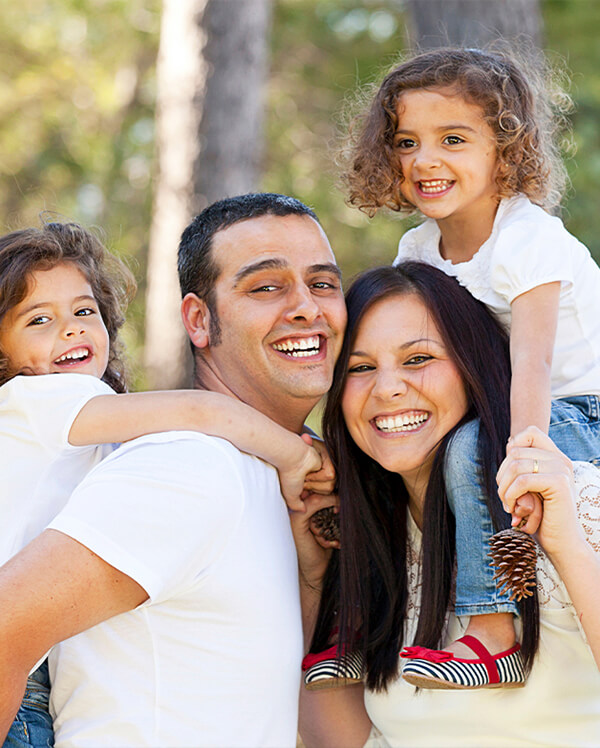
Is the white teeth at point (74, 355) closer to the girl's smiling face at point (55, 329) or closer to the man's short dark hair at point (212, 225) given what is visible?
the girl's smiling face at point (55, 329)

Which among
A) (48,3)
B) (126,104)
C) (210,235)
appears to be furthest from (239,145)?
(48,3)

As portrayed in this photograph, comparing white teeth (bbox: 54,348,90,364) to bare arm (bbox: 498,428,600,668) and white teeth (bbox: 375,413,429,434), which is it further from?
bare arm (bbox: 498,428,600,668)

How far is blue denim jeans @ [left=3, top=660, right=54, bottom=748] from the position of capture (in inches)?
96.2

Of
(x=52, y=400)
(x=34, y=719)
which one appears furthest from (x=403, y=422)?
(x=34, y=719)

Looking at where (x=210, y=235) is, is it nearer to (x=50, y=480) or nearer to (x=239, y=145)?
(x=50, y=480)

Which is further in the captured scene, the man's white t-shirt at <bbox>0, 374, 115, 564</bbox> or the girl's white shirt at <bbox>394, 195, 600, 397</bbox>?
the girl's white shirt at <bbox>394, 195, 600, 397</bbox>

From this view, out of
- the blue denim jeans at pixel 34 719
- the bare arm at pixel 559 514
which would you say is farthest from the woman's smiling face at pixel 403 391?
the blue denim jeans at pixel 34 719

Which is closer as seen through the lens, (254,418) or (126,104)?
(254,418)

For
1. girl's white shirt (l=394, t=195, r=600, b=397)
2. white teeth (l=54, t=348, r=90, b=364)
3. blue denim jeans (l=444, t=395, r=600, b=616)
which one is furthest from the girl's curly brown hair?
blue denim jeans (l=444, t=395, r=600, b=616)

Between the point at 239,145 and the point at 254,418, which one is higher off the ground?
the point at 239,145

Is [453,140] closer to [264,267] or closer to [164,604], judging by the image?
[264,267]

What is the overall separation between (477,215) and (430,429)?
3.05ft

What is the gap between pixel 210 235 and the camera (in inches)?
133

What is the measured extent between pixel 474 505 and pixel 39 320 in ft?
4.90
